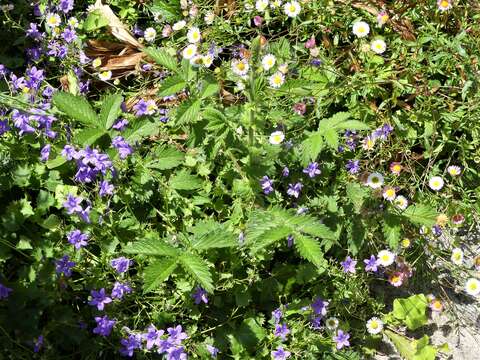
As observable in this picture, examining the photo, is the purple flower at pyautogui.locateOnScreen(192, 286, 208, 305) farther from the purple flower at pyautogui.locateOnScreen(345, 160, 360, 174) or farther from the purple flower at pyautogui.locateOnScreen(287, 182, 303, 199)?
the purple flower at pyautogui.locateOnScreen(345, 160, 360, 174)

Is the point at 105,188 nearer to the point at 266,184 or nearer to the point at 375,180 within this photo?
the point at 266,184

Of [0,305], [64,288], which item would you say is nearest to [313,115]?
[64,288]

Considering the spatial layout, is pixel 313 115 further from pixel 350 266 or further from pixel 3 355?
pixel 3 355

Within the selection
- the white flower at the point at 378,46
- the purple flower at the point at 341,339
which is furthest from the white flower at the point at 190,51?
the purple flower at the point at 341,339

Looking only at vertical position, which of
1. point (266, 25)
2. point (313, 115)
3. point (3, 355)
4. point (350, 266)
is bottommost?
point (350, 266)

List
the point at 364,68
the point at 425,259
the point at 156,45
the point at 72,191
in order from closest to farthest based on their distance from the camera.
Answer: the point at 72,191 < the point at 425,259 < the point at 364,68 < the point at 156,45

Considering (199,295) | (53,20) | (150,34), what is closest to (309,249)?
(199,295)

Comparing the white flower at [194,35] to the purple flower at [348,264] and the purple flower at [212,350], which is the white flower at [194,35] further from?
the purple flower at [212,350]
